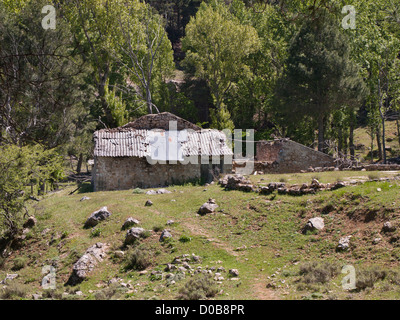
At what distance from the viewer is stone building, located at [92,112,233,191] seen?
23.6 m

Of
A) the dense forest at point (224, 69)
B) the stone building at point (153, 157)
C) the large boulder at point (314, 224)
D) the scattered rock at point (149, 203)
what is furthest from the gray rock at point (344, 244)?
the dense forest at point (224, 69)

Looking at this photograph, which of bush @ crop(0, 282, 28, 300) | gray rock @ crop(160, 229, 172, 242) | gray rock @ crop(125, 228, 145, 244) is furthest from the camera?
gray rock @ crop(125, 228, 145, 244)

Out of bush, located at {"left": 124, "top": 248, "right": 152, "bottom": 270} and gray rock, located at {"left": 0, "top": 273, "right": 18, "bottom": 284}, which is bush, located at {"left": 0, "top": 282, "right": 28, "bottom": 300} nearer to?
gray rock, located at {"left": 0, "top": 273, "right": 18, "bottom": 284}

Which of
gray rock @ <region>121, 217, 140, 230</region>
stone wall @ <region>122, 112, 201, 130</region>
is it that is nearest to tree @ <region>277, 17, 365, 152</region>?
stone wall @ <region>122, 112, 201, 130</region>

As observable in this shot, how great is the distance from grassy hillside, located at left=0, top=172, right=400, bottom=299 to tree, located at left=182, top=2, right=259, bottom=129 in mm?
22043

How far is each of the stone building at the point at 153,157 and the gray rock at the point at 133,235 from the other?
28.8ft

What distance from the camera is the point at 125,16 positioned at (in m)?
36.7

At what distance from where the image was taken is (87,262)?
13.6m

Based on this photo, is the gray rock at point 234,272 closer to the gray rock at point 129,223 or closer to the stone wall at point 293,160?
the gray rock at point 129,223

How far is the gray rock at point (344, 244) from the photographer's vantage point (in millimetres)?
12459

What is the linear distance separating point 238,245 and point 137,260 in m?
3.19

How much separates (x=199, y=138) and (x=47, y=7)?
55.6 ft
